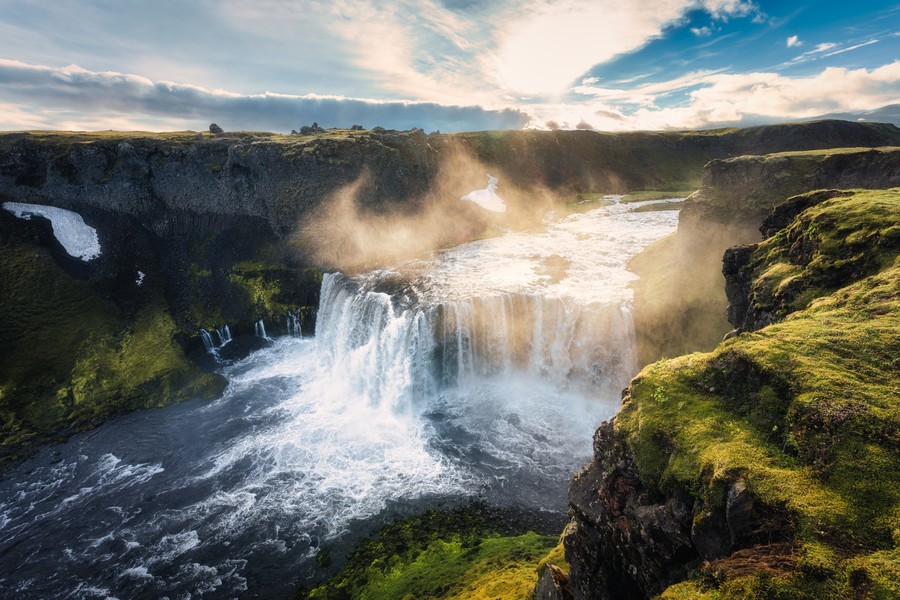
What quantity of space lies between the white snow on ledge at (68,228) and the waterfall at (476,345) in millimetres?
40401

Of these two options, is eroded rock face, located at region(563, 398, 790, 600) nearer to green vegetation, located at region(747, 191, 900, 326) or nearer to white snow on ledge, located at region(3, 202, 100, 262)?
green vegetation, located at region(747, 191, 900, 326)

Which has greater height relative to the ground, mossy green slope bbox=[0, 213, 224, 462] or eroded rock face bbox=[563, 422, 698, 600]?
eroded rock face bbox=[563, 422, 698, 600]

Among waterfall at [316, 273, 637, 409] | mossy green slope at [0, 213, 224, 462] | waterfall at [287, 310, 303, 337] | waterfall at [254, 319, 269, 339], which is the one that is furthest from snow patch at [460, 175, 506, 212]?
mossy green slope at [0, 213, 224, 462]

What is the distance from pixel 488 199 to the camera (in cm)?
7344

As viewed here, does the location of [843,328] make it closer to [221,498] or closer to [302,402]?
[221,498]

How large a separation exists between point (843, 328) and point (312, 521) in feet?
81.7

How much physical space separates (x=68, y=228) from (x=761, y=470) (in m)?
70.5

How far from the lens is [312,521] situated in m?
22.7

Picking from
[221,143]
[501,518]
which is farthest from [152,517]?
[221,143]

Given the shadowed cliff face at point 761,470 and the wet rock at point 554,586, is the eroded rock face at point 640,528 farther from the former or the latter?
the wet rock at point 554,586

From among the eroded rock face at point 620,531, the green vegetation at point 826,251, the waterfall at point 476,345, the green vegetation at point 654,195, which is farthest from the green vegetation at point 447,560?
the green vegetation at point 654,195

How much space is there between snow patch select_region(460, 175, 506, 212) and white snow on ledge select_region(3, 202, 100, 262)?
52658mm

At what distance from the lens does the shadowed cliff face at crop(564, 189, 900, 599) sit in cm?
593

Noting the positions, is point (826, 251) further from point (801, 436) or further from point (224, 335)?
point (224, 335)
